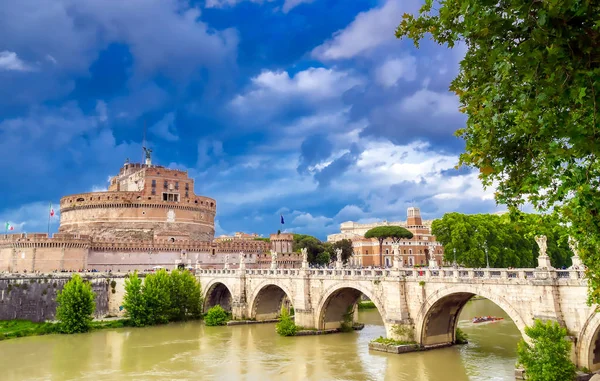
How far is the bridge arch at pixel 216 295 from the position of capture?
51.8 metres

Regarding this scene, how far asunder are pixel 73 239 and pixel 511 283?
5298 centimetres

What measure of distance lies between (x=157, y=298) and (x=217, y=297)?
32.2 feet

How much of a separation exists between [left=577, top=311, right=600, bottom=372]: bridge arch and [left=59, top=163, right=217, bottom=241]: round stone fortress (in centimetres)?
5936

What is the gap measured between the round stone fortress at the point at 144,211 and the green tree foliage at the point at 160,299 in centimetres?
2412

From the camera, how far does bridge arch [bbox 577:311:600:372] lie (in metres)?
19.9

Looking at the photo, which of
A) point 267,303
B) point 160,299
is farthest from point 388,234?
point 160,299

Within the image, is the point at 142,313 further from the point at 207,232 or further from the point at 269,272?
the point at 207,232

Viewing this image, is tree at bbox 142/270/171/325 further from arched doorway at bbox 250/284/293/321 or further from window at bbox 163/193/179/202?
window at bbox 163/193/179/202

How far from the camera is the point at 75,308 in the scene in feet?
136

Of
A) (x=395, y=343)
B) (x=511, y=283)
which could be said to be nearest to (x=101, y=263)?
(x=395, y=343)

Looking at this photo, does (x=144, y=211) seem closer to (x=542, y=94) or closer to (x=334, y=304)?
(x=334, y=304)

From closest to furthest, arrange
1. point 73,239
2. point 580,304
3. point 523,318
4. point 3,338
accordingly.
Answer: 1. point 580,304
2. point 523,318
3. point 3,338
4. point 73,239

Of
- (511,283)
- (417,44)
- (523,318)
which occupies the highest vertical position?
(417,44)

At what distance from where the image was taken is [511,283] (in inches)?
923
